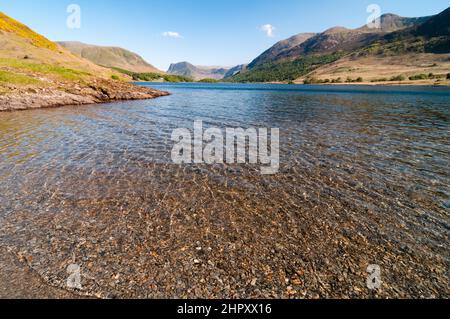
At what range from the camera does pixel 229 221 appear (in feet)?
29.9

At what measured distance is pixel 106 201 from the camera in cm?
1031

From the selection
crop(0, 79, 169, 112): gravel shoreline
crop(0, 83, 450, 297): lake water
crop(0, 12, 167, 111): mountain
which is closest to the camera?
crop(0, 83, 450, 297): lake water

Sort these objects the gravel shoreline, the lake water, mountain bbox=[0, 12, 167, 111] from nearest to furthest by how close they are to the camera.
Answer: the lake water → the gravel shoreline → mountain bbox=[0, 12, 167, 111]

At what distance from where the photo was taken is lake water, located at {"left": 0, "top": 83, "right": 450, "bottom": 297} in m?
6.40

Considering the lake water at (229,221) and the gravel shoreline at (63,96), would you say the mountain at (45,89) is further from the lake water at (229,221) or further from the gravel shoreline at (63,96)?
the lake water at (229,221)

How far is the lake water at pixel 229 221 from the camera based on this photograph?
21.0 feet

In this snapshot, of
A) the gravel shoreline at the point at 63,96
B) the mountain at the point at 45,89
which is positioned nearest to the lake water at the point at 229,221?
the gravel shoreline at the point at 63,96

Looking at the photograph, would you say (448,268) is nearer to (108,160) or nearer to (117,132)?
(108,160)

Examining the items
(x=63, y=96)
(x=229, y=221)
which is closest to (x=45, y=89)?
(x=63, y=96)

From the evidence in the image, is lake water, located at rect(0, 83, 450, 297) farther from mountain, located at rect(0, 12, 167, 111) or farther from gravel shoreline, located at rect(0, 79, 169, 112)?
mountain, located at rect(0, 12, 167, 111)

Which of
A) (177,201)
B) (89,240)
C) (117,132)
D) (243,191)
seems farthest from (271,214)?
(117,132)

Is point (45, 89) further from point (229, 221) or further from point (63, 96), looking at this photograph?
point (229, 221)

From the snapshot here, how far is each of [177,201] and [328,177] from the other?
28.0 ft

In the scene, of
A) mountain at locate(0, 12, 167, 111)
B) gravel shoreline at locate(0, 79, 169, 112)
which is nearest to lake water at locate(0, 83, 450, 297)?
gravel shoreline at locate(0, 79, 169, 112)
